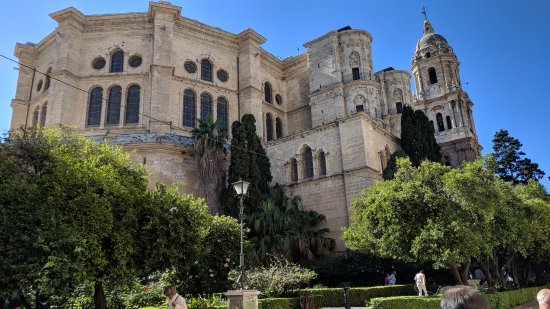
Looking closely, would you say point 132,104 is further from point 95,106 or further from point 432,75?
point 432,75

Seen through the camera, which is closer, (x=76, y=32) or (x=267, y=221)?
(x=267, y=221)

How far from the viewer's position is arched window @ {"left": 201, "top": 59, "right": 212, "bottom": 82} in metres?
34.0

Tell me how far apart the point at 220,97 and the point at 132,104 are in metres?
6.67

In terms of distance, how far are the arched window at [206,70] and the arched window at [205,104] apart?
1.48 m

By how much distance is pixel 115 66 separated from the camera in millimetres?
32781

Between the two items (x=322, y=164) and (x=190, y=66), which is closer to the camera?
(x=322, y=164)

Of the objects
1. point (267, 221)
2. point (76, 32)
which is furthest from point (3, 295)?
point (76, 32)

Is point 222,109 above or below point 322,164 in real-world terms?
above

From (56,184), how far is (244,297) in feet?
18.8

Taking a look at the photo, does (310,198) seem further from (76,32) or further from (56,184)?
(76,32)

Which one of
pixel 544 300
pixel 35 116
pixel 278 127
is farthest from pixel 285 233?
pixel 35 116

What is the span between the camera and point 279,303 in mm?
14094

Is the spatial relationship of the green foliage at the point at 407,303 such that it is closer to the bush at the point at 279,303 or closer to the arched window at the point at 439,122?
the bush at the point at 279,303

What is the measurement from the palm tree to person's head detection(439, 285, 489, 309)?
22.9 m
